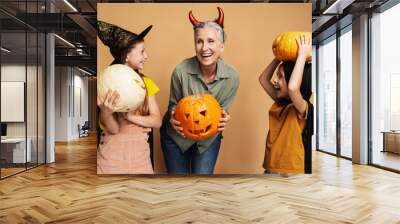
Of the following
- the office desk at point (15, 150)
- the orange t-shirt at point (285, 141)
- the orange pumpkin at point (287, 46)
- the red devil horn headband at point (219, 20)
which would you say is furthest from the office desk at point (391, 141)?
the office desk at point (15, 150)

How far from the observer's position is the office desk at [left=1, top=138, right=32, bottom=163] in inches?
282

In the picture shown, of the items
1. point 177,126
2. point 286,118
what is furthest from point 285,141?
point 177,126

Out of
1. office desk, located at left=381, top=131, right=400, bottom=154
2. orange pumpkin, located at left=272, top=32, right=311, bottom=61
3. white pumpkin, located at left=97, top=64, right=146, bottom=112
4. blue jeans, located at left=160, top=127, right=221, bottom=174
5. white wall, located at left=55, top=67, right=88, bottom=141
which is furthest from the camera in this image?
white wall, located at left=55, top=67, right=88, bottom=141

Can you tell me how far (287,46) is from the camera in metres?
6.23

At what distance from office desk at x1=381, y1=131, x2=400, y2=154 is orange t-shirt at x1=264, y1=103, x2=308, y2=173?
2.78m

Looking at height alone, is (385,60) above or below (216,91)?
above

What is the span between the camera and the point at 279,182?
6062mm

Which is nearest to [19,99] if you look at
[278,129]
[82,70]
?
[278,129]

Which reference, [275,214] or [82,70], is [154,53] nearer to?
[275,214]

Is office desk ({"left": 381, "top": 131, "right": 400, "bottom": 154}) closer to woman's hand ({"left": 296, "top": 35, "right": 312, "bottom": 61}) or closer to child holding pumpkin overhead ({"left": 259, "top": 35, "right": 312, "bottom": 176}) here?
child holding pumpkin overhead ({"left": 259, "top": 35, "right": 312, "bottom": 176})

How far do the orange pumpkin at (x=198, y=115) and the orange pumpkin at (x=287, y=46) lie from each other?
1264 millimetres

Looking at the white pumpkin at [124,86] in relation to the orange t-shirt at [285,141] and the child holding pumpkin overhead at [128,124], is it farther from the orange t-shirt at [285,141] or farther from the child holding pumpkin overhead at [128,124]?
the orange t-shirt at [285,141]

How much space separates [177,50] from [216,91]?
903 mm

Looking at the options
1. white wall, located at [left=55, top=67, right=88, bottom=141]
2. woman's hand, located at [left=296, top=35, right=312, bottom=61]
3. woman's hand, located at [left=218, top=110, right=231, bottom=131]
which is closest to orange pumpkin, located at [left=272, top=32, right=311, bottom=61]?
woman's hand, located at [left=296, top=35, right=312, bottom=61]
